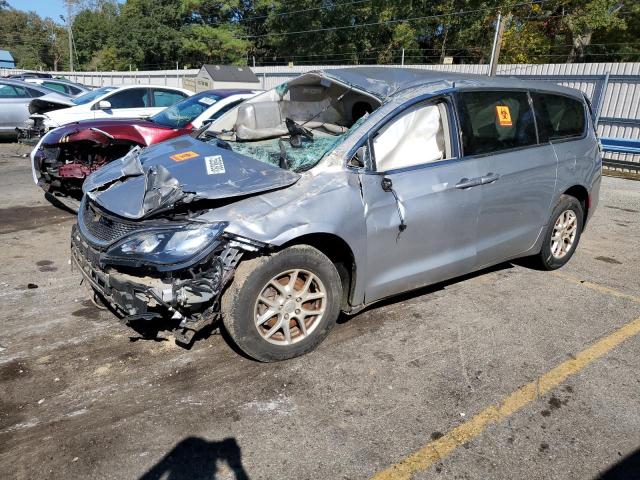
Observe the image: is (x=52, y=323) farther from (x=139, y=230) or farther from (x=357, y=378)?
(x=357, y=378)

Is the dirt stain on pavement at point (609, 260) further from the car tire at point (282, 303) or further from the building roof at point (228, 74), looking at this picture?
the building roof at point (228, 74)

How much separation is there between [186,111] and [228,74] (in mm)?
11600

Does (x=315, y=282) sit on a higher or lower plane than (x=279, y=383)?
higher

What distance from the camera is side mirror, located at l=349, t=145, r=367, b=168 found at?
3591 millimetres

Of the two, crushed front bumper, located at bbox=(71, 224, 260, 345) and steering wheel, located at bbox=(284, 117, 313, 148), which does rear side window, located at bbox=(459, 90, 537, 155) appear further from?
crushed front bumper, located at bbox=(71, 224, 260, 345)

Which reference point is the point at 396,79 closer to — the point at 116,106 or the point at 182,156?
the point at 182,156

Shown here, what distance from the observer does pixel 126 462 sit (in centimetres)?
258

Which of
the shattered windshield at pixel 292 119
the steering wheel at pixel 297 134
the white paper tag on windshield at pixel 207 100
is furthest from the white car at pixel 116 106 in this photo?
the steering wheel at pixel 297 134

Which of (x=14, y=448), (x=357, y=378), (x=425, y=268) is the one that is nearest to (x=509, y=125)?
(x=425, y=268)

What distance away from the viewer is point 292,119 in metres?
4.87

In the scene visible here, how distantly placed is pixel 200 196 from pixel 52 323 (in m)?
1.78

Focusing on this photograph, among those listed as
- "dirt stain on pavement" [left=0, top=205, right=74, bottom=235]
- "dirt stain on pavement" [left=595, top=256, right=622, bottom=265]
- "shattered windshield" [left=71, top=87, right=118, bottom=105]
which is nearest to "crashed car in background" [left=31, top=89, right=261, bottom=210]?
"dirt stain on pavement" [left=0, top=205, right=74, bottom=235]

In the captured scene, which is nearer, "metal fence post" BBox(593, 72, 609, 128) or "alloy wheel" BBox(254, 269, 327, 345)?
"alloy wheel" BBox(254, 269, 327, 345)

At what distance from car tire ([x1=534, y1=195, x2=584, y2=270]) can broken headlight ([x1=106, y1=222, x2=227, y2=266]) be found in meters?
3.40
